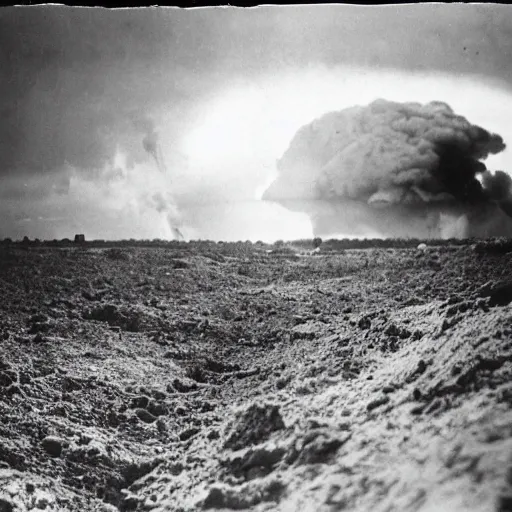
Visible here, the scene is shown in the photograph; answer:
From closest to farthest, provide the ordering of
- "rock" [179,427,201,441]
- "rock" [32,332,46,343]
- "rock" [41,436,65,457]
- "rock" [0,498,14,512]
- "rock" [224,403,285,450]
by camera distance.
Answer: "rock" [0,498,14,512], "rock" [224,403,285,450], "rock" [41,436,65,457], "rock" [179,427,201,441], "rock" [32,332,46,343]

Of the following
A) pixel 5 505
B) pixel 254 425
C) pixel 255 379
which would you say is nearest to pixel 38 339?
pixel 5 505

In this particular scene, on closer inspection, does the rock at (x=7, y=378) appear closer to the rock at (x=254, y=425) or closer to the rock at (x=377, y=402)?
the rock at (x=254, y=425)

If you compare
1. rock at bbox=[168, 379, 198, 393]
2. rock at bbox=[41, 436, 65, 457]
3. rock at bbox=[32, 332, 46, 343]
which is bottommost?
rock at bbox=[41, 436, 65, 457]

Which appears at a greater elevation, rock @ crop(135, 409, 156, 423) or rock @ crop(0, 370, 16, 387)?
rock @ crop(0, 370, 16, 387)

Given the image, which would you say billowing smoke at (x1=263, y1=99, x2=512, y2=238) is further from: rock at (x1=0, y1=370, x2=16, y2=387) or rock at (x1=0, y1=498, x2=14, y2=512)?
rock at (x1=0, y1=498, x2=14, y2=512)

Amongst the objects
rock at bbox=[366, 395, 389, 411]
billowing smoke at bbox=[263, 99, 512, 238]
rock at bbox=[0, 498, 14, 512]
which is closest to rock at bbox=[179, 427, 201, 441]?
rock at bbox=[0, 498, 14, 512]

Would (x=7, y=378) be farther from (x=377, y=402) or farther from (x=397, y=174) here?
(x=397, y=174)

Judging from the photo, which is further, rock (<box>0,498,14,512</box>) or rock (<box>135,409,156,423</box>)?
rock (<box>135,409,156,423</box>)

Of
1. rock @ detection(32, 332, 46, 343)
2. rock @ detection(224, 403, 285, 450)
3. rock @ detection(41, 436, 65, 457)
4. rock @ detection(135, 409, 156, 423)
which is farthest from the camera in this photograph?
rock @ detection(32, 332, 46, 343)
